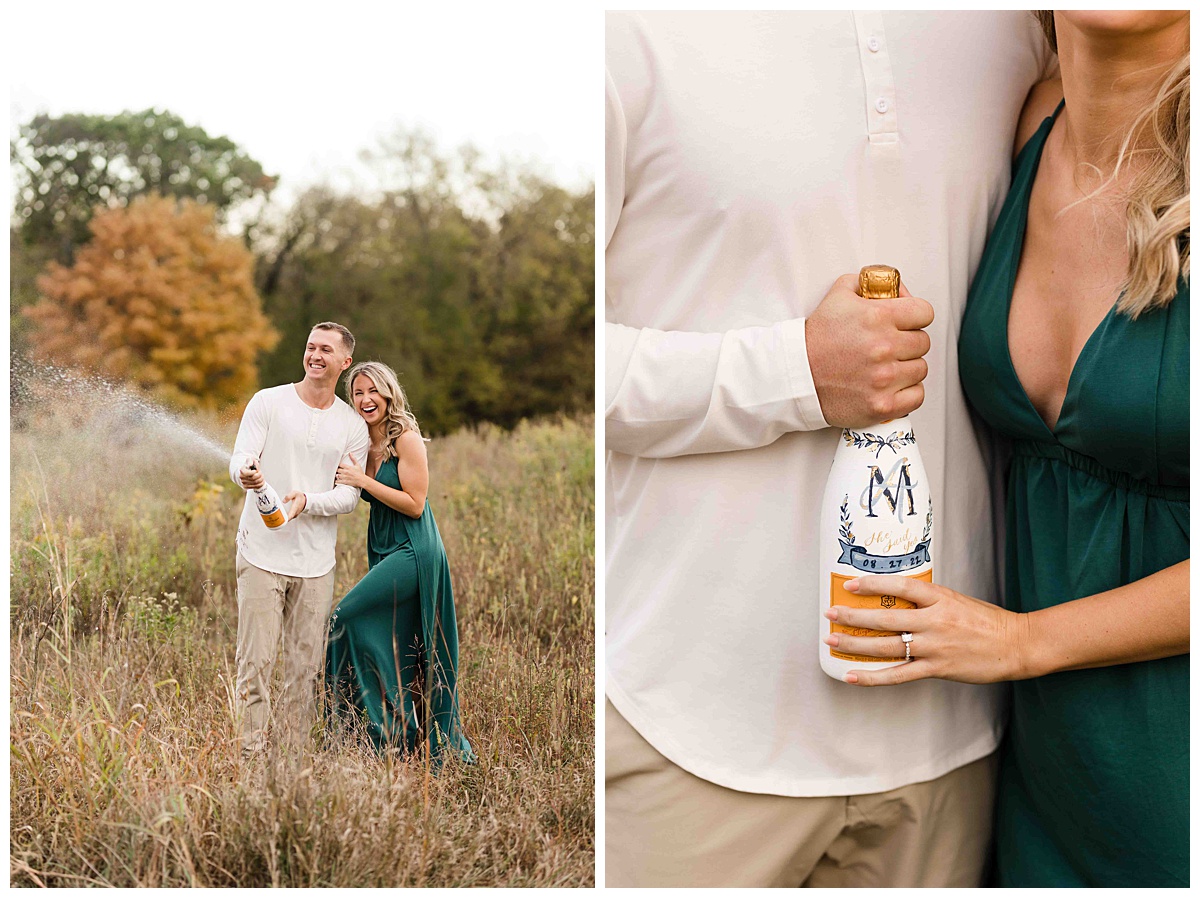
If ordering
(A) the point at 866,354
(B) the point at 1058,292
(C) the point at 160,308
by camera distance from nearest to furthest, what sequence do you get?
1. (A) the point at 866,354
2. (B) the point at 1058,292
3. (C) the point at 160,308

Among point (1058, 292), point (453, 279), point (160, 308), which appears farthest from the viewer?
point (453, 279)

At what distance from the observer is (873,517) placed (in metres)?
1.26

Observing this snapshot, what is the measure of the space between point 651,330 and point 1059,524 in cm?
68

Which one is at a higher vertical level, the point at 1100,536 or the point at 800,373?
the point at 800,373

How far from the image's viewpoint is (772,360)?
126cm

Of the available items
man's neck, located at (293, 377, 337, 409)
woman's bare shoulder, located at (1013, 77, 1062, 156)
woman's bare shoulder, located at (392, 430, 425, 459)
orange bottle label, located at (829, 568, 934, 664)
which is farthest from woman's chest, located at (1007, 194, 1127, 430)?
man's neck, located at (293, 377, 337, 409)

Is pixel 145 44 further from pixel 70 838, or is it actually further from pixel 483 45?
pixel 70 838

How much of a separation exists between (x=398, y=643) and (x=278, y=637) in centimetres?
19

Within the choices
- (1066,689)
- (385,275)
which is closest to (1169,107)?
(1066,689)

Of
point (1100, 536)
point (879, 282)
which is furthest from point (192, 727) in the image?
point (1100, 536)

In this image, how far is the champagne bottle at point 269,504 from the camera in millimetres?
1427

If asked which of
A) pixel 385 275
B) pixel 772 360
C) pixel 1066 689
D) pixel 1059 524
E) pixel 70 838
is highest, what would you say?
pixel 385 275

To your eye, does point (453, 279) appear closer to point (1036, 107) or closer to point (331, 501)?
point (331, 501)

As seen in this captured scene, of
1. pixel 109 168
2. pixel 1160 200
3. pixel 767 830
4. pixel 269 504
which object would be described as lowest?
pixel 767 830
